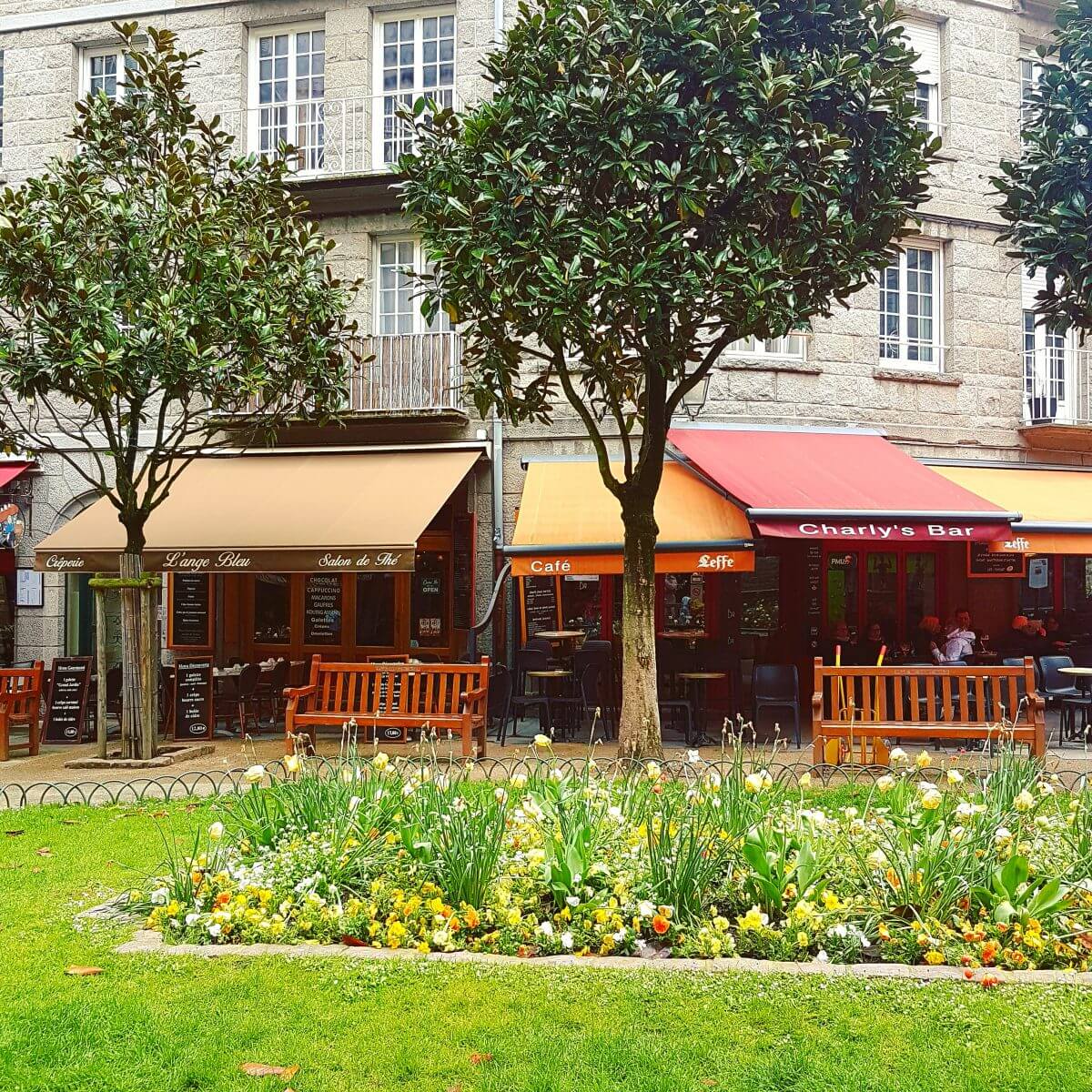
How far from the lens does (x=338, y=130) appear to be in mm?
15680

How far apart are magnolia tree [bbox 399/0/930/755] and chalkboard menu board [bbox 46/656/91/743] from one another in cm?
638

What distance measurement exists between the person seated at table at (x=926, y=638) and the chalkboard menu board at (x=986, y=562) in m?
0.92

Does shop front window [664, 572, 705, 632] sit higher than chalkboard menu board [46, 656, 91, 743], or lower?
higher

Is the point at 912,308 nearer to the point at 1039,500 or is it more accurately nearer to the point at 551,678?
the point at 1039,500

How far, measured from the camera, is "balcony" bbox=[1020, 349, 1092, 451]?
53.3ft

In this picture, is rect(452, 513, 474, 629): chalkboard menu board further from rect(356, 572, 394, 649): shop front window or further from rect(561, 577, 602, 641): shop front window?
rect(561, 577, 602, 641): shop front window

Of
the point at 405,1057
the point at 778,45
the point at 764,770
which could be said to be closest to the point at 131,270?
the point at 778,45

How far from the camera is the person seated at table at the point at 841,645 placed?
14953 mm

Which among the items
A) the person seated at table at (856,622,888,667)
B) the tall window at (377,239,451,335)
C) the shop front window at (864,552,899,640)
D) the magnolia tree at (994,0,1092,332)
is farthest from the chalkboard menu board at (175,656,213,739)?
the magnolia tree at (994,0,1092,332)

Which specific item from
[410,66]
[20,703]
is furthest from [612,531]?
[410,66]

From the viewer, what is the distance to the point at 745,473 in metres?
13.1

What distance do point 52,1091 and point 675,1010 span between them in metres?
2.25

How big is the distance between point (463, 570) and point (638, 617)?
17.3ft

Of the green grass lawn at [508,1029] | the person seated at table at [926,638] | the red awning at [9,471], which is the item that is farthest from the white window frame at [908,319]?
the green grass lawn at [508,1029]
